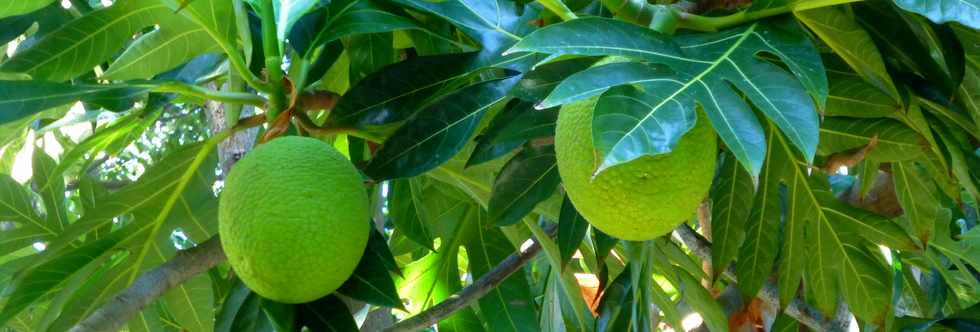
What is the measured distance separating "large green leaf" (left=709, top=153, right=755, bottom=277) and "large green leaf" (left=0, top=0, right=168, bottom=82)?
66 centimetres

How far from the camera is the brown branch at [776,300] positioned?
155 cm

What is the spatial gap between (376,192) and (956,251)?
826mm

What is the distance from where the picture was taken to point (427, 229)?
1.47 metres

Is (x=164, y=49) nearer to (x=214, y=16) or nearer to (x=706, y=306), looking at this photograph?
(x=214, y=16)

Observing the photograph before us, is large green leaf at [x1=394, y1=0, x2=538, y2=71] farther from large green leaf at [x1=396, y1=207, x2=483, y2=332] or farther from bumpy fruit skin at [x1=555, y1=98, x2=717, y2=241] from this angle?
large green leaf at [x1=396, y1=207, x2=483, y2=332]

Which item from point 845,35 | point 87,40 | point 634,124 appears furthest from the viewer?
point 87,40

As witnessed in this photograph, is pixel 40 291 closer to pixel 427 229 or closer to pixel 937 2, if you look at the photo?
pixel 427 229

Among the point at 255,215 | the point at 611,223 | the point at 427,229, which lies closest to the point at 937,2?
the point at 611,223

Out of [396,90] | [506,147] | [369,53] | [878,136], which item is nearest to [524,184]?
[506,147]

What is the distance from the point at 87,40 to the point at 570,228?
0.59 m

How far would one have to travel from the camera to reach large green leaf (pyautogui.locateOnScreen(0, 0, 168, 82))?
125 centimetres

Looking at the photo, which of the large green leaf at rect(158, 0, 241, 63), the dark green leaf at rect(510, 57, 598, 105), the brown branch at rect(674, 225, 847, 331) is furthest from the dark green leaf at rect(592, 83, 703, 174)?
the brown branch at rect(674, 225, 847, 331)

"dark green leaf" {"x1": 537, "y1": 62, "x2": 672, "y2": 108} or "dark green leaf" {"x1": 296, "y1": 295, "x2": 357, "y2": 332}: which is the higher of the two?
"dark green leaf" {"x1": 537, "y1": 62, "x2": 672, "y2": 108}

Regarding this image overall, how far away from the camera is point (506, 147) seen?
1.15 meters
